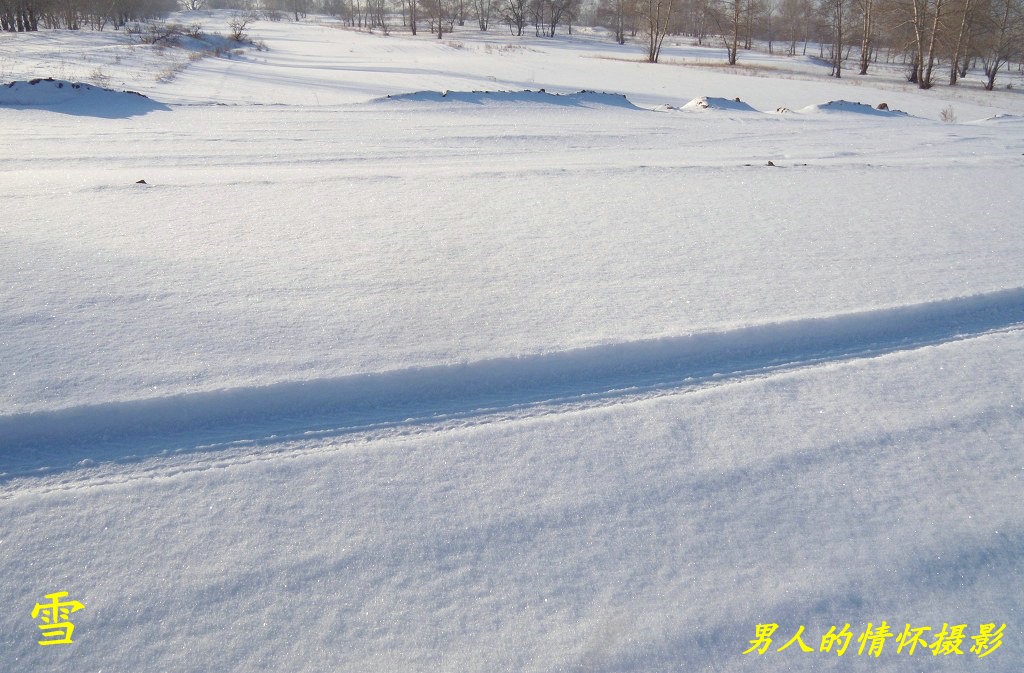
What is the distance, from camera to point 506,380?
86.7 inches

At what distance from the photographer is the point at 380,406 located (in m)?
2.06

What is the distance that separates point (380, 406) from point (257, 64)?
2042 cm

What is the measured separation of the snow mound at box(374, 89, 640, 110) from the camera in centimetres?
998

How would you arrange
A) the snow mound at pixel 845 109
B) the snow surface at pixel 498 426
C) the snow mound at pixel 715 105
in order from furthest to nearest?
the snow mound at pixel 845 109, the snow mound at pixel 715 105, the snow surface at pixel 498 426

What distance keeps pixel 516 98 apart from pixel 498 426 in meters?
9.89

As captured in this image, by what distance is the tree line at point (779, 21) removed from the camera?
74.4ft

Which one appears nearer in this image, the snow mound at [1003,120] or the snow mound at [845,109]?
the snow mound at [1003,120]

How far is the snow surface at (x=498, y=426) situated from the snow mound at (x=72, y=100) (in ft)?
15.8

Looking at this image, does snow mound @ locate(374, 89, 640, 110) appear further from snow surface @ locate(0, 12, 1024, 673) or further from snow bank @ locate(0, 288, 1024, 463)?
snow bank @ locate(0, 288, 1024, 463)

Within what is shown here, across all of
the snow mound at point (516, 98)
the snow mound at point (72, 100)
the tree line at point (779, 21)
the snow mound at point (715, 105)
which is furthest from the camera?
the tree line at point (779, 21)

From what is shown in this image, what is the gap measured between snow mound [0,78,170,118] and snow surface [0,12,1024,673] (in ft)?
15.8

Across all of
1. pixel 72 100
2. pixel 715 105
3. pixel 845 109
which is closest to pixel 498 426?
pixel 72 100

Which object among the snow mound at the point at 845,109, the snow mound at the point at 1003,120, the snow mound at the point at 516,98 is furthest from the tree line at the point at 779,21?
the snow mound at the point at 516,98

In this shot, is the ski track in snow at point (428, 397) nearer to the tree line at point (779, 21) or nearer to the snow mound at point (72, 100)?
the snow mound at point (72, 100)
